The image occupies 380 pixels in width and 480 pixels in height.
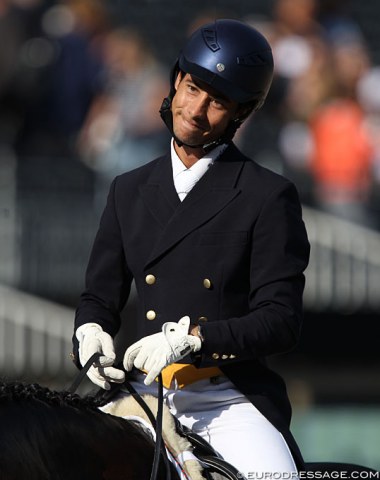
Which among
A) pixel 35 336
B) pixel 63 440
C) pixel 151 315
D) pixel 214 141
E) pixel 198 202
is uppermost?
pixel 214 141

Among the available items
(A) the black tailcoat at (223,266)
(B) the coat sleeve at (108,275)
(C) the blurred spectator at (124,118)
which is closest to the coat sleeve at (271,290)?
(A) the black tailcoat at (223,266)

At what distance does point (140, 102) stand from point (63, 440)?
29.8 ft

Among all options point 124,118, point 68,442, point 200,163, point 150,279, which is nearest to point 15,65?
point 124,118

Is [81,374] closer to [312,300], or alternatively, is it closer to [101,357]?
[101,357]

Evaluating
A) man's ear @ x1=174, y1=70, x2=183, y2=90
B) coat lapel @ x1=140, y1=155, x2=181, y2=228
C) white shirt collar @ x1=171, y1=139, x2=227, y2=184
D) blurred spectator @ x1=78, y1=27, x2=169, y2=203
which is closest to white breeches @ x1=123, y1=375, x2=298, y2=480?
coat lapel @ x1=140, y1=155, x2=181, y2=228

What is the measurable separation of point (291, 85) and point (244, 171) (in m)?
8.59

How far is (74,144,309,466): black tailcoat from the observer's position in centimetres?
331

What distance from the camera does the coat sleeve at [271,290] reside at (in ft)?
10.7

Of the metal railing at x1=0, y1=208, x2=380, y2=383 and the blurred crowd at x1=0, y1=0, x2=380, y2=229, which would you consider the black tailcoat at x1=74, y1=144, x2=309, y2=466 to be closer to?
the metal railing at x1=0, y1=208, x2=380, y2=383

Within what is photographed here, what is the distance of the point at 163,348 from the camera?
3.14 metres

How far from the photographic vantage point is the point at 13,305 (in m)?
11.1

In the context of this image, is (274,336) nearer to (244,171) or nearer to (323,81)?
(244,171)

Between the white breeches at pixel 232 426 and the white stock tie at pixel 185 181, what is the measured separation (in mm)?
537

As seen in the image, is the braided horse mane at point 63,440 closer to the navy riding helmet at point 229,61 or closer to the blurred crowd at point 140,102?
the navy riding helmet at point 229,61
